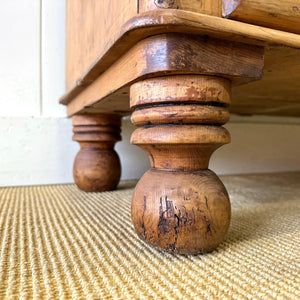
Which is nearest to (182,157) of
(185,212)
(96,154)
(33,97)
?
(185,212)

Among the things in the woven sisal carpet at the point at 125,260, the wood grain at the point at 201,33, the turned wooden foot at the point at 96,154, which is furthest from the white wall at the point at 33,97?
the wood grain at the point at 201,33

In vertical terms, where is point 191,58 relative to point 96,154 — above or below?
above

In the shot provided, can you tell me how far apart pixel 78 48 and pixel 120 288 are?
59 centimetres

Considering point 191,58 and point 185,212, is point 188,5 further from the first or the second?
point 185,212

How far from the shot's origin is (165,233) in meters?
0.34

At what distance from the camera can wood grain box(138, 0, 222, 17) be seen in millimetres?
296

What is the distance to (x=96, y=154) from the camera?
74 cm

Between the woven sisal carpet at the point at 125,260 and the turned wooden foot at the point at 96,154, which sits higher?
the turned wooden foot at the point at 96,154

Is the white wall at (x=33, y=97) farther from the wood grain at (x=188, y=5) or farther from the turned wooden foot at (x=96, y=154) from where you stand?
the wood grain at (x=188, y=5)

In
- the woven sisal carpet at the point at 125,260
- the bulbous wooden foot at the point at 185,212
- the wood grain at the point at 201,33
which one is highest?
the wood grain at the point at 201,33

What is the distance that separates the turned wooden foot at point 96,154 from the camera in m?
0.74

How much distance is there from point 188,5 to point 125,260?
0.99 ft

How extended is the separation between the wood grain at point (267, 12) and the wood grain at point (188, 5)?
0.04ft

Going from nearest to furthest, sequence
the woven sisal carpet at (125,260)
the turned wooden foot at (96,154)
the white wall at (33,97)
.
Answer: the woven sisal carpet at (125,260), the turned wooden foot at (96,154), the white wall at (33,97)
